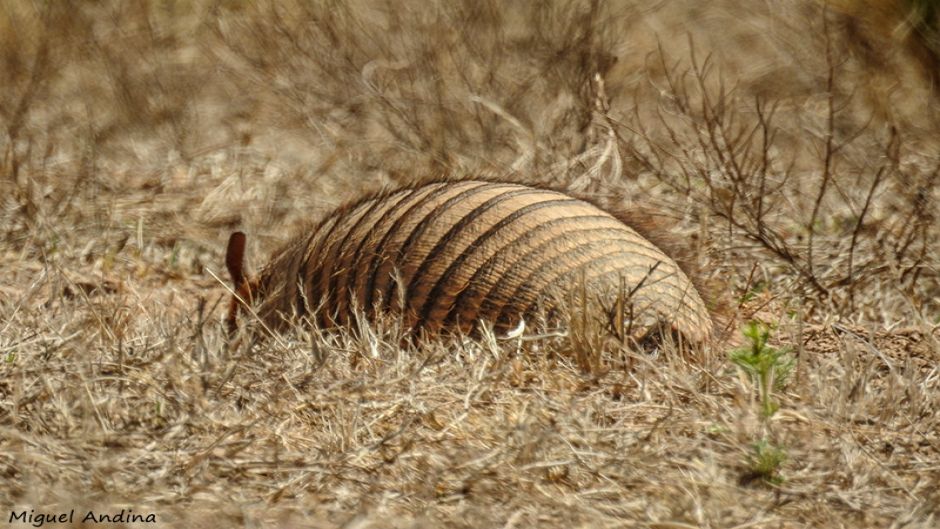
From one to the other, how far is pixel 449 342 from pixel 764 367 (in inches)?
37.1

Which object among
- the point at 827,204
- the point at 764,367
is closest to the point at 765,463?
the point at 764,367

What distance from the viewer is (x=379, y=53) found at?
6.24 m

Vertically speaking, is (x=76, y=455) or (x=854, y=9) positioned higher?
(x=854, y=9)

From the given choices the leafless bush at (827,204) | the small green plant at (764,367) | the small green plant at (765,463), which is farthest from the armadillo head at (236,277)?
the small green plant at (765,463)

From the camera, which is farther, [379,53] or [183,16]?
[183,16]

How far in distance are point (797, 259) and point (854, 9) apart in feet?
4.24

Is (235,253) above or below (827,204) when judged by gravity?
below

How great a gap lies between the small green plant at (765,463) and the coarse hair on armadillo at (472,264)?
80cm

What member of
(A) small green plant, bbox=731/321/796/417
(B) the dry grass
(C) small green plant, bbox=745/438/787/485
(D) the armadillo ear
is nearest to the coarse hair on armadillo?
(D) the armadillo ear

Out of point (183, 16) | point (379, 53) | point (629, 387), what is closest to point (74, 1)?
point (183, 16)

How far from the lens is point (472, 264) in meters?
3.58

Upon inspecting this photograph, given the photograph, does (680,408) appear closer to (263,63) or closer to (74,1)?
(263,63)

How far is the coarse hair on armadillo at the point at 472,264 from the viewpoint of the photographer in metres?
3.52

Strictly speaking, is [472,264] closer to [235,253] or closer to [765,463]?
[235,253]
